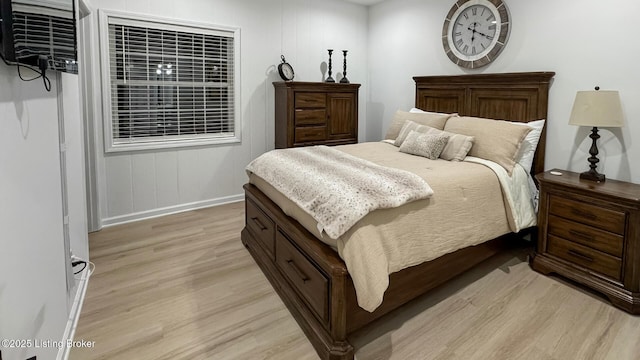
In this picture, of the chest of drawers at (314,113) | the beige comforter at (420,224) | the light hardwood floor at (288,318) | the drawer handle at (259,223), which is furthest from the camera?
the chest of drawers at (314,113)

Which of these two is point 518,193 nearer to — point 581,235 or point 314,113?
point 581,235

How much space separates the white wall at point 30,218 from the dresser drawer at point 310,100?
2.85 metres

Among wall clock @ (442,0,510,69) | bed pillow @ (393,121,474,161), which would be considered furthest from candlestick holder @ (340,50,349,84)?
bed pillow @ (393,121,474,161)

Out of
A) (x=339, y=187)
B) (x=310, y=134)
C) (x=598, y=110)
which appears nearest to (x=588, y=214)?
(x=598, y=110)

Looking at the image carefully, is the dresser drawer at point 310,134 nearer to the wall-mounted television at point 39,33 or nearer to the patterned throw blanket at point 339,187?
the patterned throw blanket at point 339,187

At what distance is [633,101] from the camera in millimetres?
2719

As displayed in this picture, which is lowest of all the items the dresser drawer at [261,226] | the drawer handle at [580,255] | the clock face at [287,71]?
the drawer handle at [580,255]

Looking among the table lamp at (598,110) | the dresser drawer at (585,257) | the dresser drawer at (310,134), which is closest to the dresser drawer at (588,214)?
the dresser drawer at (585,257)

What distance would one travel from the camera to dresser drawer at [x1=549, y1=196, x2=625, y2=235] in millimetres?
2406

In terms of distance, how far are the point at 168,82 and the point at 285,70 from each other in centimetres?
141

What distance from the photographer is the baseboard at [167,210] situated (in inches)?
152

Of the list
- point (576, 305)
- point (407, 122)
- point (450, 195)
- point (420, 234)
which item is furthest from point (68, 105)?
point (576, 305)

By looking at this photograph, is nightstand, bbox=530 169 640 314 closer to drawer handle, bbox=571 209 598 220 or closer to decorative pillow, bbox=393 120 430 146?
drawer handle, bbox=571 209 598 220

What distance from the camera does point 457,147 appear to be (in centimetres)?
310
